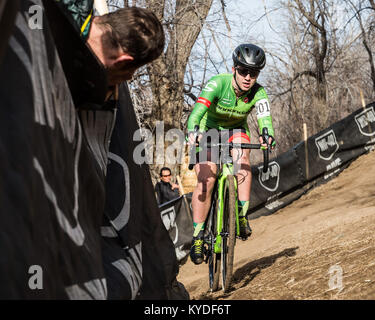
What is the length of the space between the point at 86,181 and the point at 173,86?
1156 cm

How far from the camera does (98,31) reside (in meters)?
2.21

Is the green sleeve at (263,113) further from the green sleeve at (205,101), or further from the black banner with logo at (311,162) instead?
the black banner with logo at (311,162)

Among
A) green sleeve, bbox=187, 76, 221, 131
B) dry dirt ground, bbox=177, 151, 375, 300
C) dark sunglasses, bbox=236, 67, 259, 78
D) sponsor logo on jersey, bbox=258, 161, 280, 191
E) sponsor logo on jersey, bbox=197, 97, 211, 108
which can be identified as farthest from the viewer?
sponsor logo on jersey, bbox=258, 161, 280, 191

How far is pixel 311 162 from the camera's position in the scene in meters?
13.9

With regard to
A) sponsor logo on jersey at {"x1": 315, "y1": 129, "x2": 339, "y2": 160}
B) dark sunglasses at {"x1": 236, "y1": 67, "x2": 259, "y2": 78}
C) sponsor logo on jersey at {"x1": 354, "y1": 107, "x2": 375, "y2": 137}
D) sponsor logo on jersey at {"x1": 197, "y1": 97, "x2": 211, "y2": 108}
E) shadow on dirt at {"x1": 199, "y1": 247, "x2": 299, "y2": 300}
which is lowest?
shadow on dirt at {"x1": 199, "y1": 247, "x2": 299, "y2": 300}

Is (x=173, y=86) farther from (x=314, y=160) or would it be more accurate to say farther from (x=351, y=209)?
(x=351, y=209)

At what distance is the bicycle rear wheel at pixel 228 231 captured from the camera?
5897mm

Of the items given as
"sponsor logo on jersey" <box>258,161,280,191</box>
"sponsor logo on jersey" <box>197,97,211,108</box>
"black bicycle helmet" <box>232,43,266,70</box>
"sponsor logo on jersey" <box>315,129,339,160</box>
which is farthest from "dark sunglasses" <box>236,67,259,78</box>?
"sponsor logo on jersey" <box>315,129,339,160</box>

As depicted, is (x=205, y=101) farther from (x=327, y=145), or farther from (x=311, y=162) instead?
(x=327, y=145)

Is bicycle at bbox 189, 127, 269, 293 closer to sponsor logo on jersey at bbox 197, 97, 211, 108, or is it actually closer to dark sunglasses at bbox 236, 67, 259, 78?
sponsor logo on jersey at bbox 197, 97, 211, 108

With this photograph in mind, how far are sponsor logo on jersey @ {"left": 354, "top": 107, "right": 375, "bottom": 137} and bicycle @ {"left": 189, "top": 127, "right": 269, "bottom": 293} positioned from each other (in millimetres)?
9804

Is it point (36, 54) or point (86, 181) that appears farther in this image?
point (86, 181)

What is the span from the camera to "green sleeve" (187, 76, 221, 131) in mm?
5759

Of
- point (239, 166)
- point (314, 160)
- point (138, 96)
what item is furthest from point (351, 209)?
point (138, 96)
